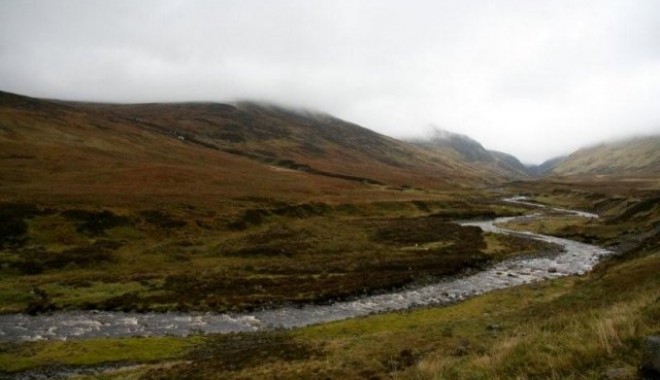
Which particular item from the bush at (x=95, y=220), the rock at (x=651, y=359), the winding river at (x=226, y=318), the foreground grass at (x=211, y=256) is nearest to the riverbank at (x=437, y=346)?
the rock at (x=651, y=359)

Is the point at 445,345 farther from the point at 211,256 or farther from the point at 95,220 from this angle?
the point at 95,220

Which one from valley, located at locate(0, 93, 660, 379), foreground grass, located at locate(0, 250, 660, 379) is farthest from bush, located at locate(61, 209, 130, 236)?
foreground grass, located at locate(0, 250, 660, 379)

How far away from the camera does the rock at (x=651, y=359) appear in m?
11.1

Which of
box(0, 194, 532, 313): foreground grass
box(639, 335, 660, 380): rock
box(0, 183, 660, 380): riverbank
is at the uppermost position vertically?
box(639, 335, 660, 380): rock

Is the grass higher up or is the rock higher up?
the rock

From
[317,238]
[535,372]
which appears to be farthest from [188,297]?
[535,372]

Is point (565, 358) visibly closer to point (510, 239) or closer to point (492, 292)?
point (492, 292)

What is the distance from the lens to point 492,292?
5041 centimetres

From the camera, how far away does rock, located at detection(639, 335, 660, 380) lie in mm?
11086

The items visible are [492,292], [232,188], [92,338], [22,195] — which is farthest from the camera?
[232,188]

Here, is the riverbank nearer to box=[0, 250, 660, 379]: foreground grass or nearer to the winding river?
box=[0, 250, 660, 379]: foreground grass

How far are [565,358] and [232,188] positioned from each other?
11215cm

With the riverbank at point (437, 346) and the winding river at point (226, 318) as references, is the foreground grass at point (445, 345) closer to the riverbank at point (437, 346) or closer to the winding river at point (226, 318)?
the riverbank at point (437, 346)

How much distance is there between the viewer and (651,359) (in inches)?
443
